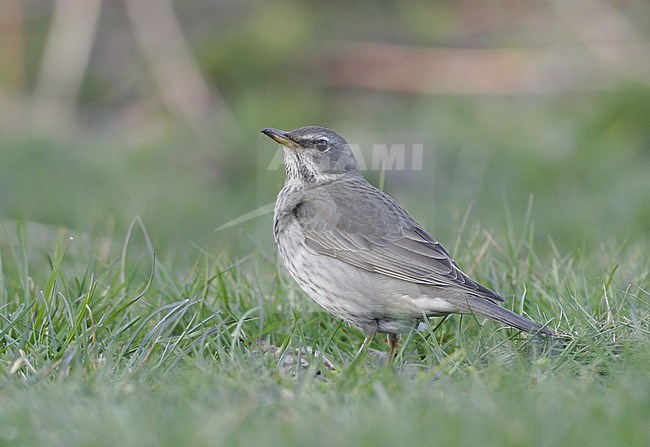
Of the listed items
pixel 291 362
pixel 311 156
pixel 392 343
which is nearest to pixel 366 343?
pixel 392 343

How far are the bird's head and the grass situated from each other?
60cm

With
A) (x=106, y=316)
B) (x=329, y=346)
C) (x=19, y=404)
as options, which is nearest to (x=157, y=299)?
(x=106, y=316)

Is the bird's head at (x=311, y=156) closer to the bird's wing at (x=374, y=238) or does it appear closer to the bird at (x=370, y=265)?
the bird at (x=370, y=265)

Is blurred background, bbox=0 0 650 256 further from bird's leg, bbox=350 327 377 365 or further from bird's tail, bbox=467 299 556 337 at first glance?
bird's tail, bbox=467 299 556 337

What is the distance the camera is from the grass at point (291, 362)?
3.91 m

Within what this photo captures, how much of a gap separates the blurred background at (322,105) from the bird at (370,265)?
3206 mm

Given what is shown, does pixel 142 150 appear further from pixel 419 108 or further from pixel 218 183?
pixel 419 108

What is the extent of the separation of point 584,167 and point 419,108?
3617 mm

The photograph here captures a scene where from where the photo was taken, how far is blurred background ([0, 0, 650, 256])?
1162 cm

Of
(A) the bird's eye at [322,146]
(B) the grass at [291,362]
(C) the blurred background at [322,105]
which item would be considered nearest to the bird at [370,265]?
(B) the grass at [291,362]

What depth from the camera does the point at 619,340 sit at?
202 inches

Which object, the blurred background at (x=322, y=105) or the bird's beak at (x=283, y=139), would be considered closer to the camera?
the bird's beak at (x=283, y=139)

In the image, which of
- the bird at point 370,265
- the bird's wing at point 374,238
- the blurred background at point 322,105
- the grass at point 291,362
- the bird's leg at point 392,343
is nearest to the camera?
the grass at point 291,362

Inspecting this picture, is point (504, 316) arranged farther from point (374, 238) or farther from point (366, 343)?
point (374, 238)
